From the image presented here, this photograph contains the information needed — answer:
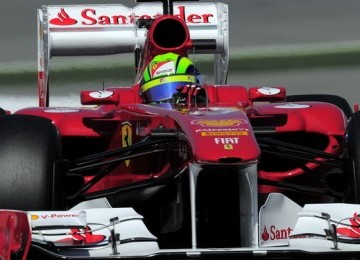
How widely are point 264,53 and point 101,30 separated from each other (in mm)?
4973

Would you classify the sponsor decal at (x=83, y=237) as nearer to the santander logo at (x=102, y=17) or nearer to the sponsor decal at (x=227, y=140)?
the sponsor decal at (x=227, y=140)

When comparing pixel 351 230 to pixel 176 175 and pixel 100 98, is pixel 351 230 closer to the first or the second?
pixel 176 175

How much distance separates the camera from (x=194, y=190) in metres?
4.70

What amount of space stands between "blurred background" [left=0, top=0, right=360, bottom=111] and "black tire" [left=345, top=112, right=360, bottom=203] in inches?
231

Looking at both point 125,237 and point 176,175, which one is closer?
point 125,237

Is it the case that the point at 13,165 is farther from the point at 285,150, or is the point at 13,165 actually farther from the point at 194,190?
the point at 285,150

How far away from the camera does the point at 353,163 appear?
5102 millimetres

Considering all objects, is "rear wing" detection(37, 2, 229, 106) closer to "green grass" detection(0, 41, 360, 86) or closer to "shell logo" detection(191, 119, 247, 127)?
"shell logo" detection(191, 119, 247, 127)

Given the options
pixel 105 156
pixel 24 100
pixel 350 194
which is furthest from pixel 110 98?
pixel 24 100

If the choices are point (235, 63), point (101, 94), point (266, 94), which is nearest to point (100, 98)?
point (101, 94)

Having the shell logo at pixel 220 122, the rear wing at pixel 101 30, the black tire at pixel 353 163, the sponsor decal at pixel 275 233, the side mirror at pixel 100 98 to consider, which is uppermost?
the rear wing at pixel 101 30

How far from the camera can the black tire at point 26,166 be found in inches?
191

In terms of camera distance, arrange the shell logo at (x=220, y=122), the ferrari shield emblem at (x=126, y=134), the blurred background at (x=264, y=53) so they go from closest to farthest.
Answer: the shell logo at (x=220, y=122) → the ferrari shield emblem at (x=126, y=134) → the blurred background at (x=264, y=53)

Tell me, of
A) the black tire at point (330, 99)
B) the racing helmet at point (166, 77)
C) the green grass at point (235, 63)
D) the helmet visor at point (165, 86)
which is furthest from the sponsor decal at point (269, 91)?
the green grass at point (235, 63)
